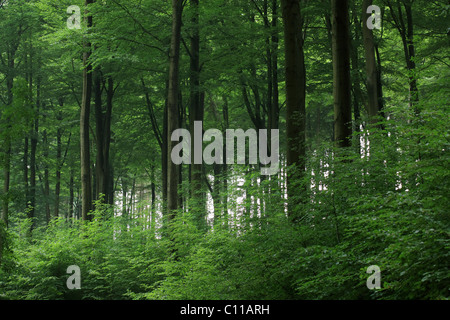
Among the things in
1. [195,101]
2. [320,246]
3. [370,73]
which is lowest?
[320,246]

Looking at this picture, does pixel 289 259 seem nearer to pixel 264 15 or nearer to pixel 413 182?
pixel 413 182

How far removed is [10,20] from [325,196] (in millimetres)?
22827

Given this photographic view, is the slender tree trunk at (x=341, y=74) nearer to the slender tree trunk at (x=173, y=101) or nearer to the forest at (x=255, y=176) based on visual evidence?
the forest at (x=255, y=176)

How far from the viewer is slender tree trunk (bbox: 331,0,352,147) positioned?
920 cm

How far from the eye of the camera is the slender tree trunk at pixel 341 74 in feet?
30.2

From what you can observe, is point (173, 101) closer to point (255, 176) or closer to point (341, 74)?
point (255, 176)

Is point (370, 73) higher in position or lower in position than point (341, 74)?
higher

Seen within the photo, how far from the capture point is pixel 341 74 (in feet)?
30.7

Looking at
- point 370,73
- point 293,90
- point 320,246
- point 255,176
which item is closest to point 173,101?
point 255,176

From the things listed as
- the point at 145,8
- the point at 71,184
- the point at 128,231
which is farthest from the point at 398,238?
the point at 71,184

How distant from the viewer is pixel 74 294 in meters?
10.4

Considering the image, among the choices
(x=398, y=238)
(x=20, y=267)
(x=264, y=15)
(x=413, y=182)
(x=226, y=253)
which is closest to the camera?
(x=398, y=238)

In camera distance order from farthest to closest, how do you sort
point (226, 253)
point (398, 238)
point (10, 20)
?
point (10, 20) < point (226, 253) < point (398, 238)

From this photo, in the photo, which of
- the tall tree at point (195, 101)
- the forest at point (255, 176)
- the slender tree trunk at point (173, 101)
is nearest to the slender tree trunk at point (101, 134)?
the forest at point (255, 176)
